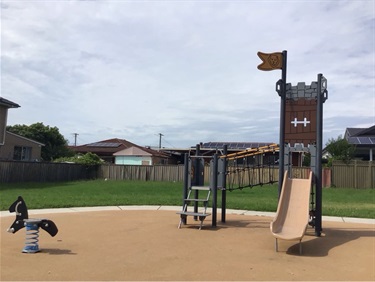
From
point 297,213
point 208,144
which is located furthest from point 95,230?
point 208,144

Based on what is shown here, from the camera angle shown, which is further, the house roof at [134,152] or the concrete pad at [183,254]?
the house roof at [134,152]

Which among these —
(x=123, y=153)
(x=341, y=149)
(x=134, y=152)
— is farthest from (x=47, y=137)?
(x=341, y=149)

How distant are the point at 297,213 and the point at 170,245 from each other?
264 centimetres

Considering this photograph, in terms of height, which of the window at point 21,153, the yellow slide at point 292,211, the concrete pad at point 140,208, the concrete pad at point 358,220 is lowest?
the concrete pad at point 140,208

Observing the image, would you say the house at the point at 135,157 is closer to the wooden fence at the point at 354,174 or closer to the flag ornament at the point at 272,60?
the wooden fence at the point at 354,174

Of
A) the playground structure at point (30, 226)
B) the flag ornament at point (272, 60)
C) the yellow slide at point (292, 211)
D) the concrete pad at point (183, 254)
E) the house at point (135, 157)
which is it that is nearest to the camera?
the concrete pad at point (183, 254)

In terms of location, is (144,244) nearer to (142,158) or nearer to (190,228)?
(190,228)

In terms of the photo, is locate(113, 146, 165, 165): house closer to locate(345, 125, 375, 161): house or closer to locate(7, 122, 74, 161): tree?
locate(7, 122, 74, 161): tree

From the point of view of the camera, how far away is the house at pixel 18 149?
36.8 metres

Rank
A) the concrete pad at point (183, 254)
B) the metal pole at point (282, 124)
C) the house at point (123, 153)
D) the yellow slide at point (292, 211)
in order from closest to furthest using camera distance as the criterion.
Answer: the concrete pad at point (183, 254) → the yellow slide at point (292, 211) → the metal pole at point (282, 124) → the house at point (123, 153)

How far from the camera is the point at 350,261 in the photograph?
6.64m

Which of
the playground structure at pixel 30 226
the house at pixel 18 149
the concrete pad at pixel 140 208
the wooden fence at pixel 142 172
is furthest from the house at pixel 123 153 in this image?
the playground structure at pixel 30 226

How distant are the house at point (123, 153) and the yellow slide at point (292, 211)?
40.1 meters

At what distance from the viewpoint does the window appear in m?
39.0
